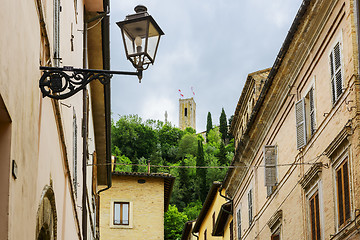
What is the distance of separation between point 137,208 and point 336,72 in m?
28.3

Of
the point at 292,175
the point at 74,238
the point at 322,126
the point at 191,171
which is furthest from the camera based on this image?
the point at 191,171

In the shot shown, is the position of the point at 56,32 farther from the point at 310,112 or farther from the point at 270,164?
the point at 270,164

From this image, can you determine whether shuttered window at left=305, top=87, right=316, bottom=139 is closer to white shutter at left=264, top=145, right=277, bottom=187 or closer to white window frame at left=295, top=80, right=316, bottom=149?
white window frame at left=295, top=80, right=316, bottom=149

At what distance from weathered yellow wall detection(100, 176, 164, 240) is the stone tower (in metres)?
150

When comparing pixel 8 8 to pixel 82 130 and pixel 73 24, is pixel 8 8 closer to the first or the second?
pixel 73 24

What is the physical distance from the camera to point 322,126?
14.6 metres

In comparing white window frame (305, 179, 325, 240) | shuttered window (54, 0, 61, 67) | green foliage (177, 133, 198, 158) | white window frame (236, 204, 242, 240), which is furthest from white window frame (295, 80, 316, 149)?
green foliage (177, 133, 198, 158)

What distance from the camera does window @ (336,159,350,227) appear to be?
12648 millimetres

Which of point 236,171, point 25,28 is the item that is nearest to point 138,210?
point 236,171

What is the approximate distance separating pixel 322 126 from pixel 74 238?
220 inches

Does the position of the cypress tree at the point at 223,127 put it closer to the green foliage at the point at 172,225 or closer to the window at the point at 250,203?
the green foliage at the point at 172,225

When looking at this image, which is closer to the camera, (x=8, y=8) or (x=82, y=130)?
(x=8, y=8)

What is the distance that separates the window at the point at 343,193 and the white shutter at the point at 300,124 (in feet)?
9.08

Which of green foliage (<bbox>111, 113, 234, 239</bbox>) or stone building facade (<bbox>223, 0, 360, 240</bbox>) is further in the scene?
green foliage (<bbox>111, 113, 234, 239</bbox>)
